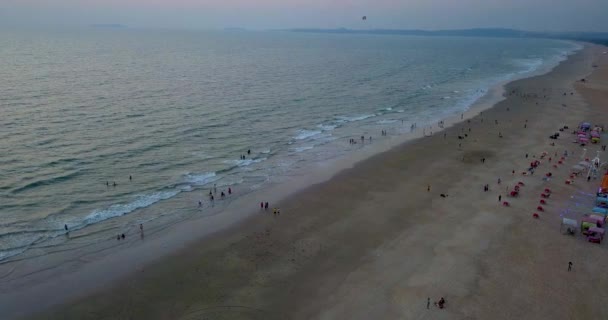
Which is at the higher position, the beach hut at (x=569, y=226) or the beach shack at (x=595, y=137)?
the beach shack at (x=595, y=137)

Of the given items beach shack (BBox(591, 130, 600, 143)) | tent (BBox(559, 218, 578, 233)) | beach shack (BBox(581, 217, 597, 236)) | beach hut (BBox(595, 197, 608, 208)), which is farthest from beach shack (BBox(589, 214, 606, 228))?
beach shack (BBox(591, 130, 600, 143))

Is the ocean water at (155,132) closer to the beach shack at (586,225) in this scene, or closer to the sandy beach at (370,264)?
the sandy beach at (370,264)

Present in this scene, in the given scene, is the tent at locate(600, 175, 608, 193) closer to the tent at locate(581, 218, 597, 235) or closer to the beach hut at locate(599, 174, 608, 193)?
the beach hut at locate(599, 174, 608, 193)

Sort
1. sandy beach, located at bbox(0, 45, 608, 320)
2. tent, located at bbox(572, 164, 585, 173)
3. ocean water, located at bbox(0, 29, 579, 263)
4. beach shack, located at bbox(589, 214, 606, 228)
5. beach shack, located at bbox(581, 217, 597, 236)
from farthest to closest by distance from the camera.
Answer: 1. tent, located at bbox(572, 164, 585, 173)
2. ocean water, located at bbox(0, 29, 579, 263)
3. beach shack, located at bbox(589, 214, 606, 228)
4. beach shack, located at bbox(581, 217, 597, 236)
5. sandy beach, located at bbox(0, 45, 608, 320)

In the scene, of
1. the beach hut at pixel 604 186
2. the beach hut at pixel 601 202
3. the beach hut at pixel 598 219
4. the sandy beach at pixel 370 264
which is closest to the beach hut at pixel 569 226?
the sandy beach at pixel 370 264

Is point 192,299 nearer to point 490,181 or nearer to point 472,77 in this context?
point 490,181

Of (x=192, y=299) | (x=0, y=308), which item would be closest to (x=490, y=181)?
(x=192, y=299)

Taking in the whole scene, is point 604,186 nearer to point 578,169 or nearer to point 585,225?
point 578,169

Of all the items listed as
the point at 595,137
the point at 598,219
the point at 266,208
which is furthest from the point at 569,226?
the point at 595,137
